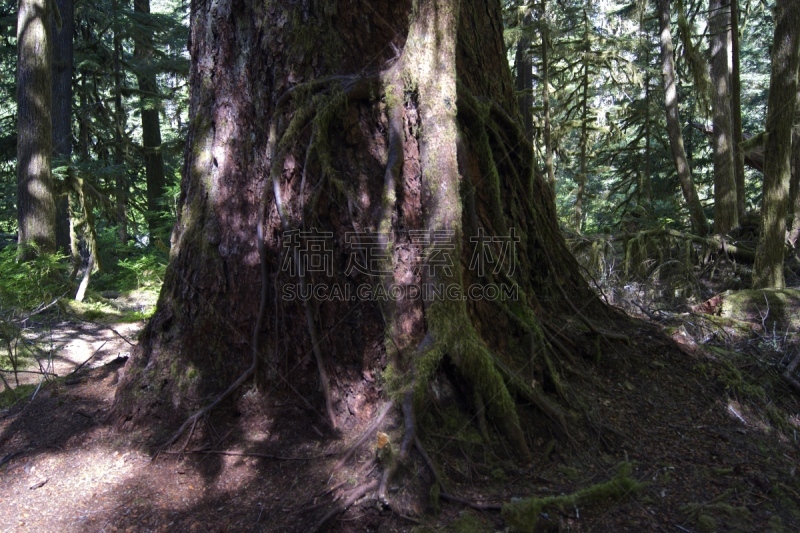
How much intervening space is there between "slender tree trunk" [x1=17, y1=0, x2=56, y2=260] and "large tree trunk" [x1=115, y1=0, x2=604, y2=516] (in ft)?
26.2

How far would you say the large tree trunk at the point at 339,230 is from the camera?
324cm

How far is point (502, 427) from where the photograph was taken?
321 centimetres

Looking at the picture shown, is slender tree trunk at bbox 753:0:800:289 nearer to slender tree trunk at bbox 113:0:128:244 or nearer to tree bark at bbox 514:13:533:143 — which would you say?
tree bark at bbox 514:13:533:143

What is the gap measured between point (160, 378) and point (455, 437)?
6.96ft

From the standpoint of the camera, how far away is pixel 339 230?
339 centimetres

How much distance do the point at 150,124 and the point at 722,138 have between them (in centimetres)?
1621

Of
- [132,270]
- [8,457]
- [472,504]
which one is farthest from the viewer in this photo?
[132,270]

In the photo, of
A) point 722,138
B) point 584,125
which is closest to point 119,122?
point 584,125

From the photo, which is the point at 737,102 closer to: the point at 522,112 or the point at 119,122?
the point at 522,112

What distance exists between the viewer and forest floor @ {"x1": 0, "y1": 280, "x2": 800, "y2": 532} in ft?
9.20

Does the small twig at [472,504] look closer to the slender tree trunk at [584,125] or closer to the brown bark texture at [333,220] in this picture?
the brown bark texture at [333,220]

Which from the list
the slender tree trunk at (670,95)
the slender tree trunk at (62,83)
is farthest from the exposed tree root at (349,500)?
the slender tree trunk at (62,83)

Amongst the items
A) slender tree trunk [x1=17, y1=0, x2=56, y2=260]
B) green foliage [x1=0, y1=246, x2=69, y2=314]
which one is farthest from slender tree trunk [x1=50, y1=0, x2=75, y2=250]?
green foliage [x1=0, y1=246, x2=69, y2=314]

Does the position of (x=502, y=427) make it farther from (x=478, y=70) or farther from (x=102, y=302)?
(x=102, y=302)
